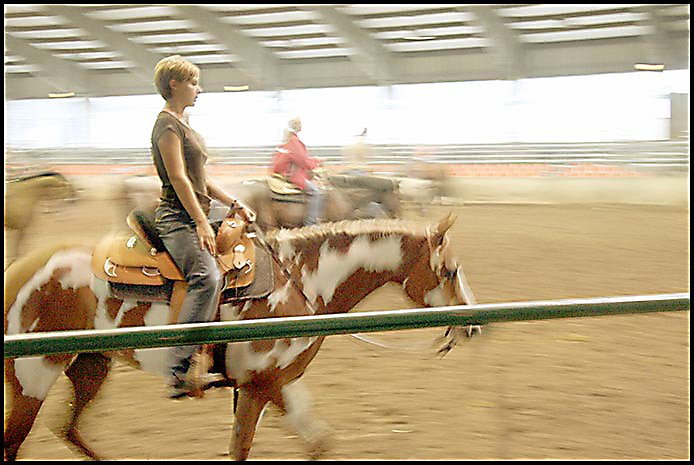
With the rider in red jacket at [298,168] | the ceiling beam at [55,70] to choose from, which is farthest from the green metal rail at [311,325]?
the ceiling beam at [55,70]

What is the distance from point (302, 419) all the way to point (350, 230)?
0.79 metres

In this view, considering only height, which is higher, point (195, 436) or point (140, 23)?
point (140, 23)

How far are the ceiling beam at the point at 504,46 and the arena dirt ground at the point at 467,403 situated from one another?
1173cm

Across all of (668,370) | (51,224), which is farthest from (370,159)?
(668,370)

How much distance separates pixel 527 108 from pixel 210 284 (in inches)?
612

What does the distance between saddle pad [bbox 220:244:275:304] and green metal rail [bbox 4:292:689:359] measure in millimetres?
1319

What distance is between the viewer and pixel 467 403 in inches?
163

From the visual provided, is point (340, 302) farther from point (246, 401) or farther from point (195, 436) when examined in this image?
point (195, 436)

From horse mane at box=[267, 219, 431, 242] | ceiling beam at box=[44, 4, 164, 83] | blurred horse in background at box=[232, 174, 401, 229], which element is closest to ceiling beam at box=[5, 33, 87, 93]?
ceiling beam at box=[44, 4, 164, 83]

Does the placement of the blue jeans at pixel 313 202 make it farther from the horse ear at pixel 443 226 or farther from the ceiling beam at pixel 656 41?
the ceiling beam at pixel 656 41

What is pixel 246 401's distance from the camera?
2865 millimetres

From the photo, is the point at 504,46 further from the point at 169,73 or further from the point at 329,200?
the point at 169,73

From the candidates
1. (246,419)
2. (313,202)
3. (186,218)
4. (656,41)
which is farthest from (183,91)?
(656,41)

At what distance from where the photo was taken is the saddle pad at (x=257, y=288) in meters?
2.92
